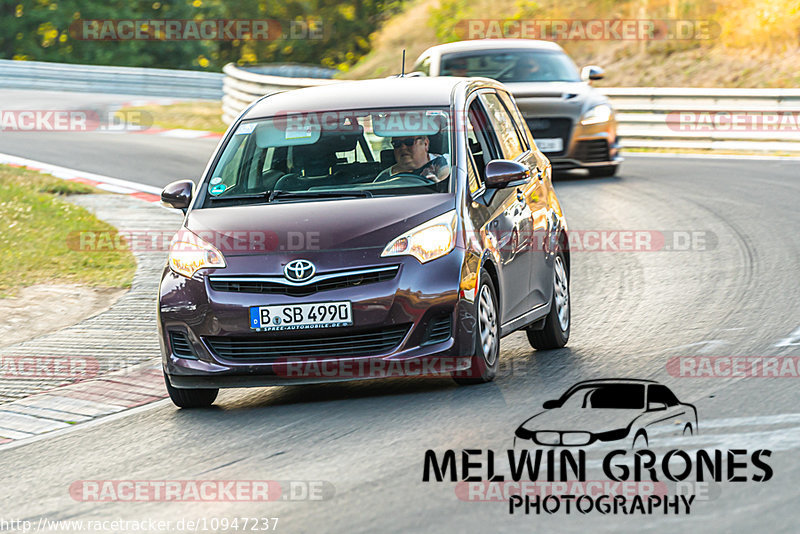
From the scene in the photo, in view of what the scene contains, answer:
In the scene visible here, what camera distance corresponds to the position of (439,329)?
6.95 m

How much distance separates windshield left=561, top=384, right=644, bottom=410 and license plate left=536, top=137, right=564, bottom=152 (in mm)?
10646

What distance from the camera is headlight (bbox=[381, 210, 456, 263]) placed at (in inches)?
274

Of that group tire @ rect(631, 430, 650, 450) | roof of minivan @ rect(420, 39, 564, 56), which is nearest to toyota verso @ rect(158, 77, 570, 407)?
tire @ rect(631, 430, 650, 450)

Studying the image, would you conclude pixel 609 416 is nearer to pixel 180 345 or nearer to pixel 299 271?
pixel 299 271

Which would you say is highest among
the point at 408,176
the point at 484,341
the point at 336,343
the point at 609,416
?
the point at 408,176

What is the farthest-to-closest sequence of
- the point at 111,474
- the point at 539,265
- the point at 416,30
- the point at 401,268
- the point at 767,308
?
1. the point at 416,30
2. the point at 767,308
3. the point at 539,265
4. the point at 401,268
5. the point at 111,474

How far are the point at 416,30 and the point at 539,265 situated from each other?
3024cm

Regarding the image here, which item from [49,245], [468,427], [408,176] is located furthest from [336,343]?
[49,245]

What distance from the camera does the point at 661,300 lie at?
1002 cm

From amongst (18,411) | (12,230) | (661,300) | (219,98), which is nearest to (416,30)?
(219,98)

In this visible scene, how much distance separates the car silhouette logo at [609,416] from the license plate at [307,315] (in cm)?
112

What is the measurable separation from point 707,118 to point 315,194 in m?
16.6

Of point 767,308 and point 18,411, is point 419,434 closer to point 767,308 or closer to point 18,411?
point 18,411

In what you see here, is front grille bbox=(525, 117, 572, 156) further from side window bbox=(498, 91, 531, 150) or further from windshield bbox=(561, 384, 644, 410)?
windshield bbox=(561, 384, 644, 410)
